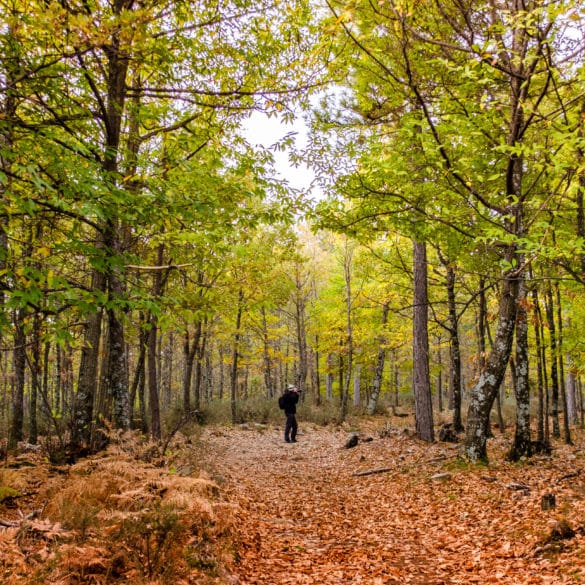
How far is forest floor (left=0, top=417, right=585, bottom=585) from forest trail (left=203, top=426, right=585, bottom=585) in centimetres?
2

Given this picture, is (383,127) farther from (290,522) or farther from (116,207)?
(290,522)

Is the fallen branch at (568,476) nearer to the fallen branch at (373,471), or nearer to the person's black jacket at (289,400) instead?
the fallen branch at (373,471)

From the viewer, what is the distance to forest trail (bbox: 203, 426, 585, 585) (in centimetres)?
452

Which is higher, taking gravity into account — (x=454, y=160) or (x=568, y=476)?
(x=454, y=160)

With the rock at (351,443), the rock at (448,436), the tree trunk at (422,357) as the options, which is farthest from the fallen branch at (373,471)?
the rock at (351,443)

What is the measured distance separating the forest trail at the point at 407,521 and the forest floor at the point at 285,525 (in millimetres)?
25

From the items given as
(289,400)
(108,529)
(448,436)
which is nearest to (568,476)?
(448,436)

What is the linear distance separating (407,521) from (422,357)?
6284 millimetres

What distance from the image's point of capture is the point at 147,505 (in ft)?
14.5

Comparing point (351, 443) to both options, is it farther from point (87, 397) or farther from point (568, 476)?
point (87, 397)

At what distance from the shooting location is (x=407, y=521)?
Answer: 639cm

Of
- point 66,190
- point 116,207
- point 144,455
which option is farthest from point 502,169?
point 144,455

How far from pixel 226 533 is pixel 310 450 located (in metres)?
8.38

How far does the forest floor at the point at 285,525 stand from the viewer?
3.74 metres
